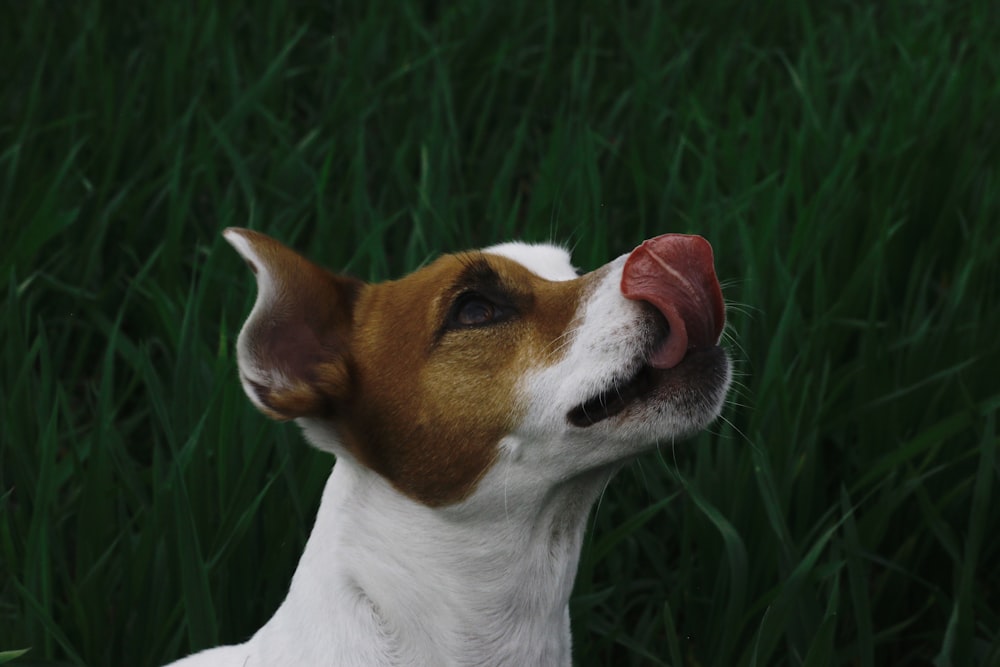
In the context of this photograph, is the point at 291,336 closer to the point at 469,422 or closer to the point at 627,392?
the point at 469,422

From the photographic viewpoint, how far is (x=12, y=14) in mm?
5152

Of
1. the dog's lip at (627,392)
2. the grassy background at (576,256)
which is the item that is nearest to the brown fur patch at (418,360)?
the dog's lip at (627,392)

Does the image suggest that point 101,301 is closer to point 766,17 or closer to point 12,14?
point 12,14

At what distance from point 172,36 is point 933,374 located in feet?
10.3

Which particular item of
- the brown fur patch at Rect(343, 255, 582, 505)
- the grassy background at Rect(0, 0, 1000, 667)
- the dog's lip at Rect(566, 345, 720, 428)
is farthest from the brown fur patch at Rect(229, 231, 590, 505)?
the grassy background at Rect(0, 0, 1000, 667)

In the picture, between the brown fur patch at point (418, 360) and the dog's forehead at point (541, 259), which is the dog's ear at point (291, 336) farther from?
the dog's forehead at point (541, 259)

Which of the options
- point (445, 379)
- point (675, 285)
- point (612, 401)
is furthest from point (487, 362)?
point (675, 285)

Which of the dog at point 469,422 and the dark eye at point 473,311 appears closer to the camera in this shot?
the dog at point 469,422

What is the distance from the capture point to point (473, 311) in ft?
7.35

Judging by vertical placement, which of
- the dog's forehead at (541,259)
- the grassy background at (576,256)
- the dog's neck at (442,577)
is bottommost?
the grassy background at (576,256)

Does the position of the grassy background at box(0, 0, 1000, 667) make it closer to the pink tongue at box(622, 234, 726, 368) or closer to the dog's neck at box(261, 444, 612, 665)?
the dog's neck at box(261, 444, 612, 665)

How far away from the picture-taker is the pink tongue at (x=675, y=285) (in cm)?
207

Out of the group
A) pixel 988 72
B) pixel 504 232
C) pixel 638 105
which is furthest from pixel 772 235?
pixel 988 72

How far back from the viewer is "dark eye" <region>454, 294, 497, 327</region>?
2.22 meters
